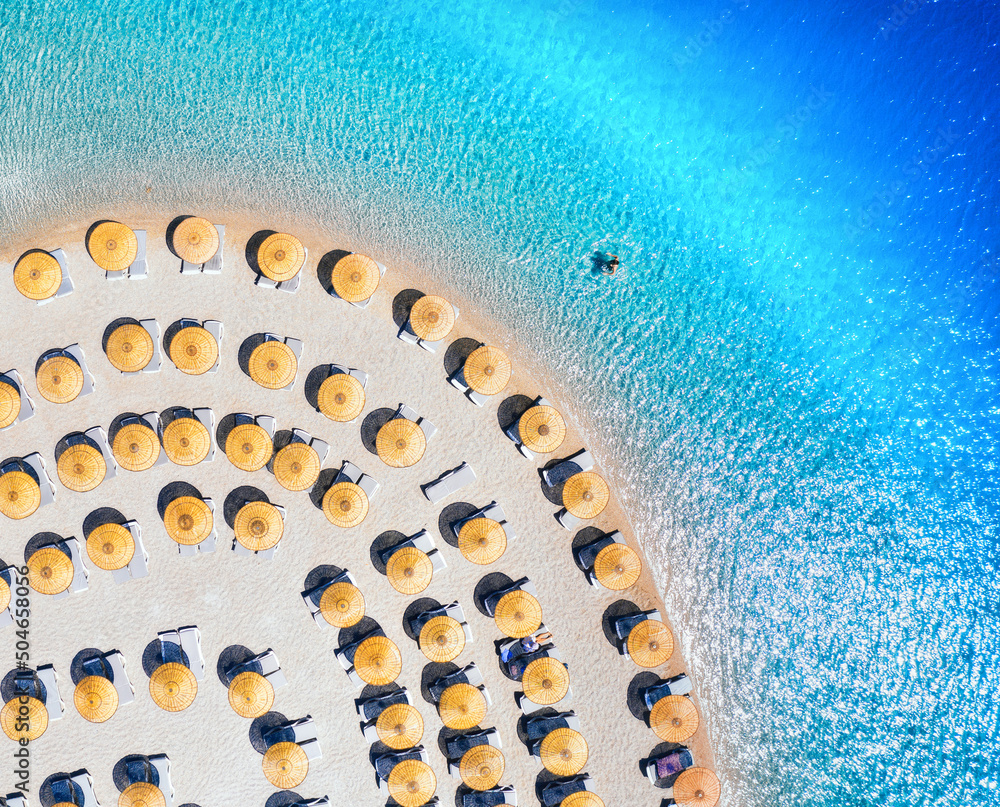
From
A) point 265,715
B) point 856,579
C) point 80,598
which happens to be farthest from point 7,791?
point 856,579

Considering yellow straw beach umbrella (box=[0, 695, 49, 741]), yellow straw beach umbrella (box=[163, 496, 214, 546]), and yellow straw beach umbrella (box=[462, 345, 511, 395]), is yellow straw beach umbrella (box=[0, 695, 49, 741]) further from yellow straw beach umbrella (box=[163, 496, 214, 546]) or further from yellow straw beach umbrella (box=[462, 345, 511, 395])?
yellow straw beach umbrella (box=[462, 345, 511, 395])

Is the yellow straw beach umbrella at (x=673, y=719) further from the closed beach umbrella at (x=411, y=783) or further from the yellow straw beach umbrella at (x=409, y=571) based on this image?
the yellow straw beach umbrella at (x=409, y=571)

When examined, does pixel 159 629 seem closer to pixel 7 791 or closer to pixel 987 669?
pixel 7 791

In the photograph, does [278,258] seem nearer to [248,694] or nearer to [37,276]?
[37,276]

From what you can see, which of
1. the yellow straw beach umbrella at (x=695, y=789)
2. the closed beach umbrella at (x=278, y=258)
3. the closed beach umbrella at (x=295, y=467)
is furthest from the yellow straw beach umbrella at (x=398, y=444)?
the yellow straw beach umbrella at (x=695, y=789)

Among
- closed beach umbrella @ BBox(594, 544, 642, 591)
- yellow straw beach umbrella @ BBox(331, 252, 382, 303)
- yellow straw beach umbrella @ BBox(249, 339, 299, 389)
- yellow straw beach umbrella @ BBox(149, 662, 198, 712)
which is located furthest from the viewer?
closed beach umbrella @ BBox(594, 544, 642, 591)

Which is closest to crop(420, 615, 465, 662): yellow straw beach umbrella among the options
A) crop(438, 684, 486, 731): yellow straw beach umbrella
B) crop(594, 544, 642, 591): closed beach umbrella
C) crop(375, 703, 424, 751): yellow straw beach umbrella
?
crop(438, 684, 486, 731): yellow straw beach umbrella
